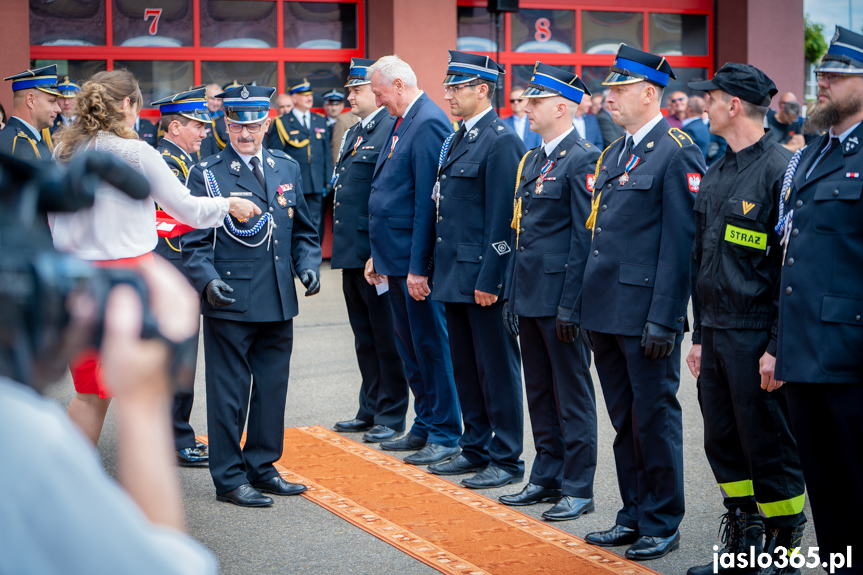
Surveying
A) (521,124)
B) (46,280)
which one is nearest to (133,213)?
(46,280)

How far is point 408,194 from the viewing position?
574 centimetres

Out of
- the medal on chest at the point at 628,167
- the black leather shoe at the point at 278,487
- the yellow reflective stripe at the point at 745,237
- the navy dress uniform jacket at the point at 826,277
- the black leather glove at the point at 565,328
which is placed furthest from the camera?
the black leather shoe at the point at 278,487

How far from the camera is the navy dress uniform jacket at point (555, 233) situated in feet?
14.6

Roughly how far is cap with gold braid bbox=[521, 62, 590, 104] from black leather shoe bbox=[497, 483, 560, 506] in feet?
6.43

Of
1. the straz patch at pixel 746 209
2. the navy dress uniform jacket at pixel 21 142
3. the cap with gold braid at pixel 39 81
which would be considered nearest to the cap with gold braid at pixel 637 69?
the straz patch at pixel 746 209

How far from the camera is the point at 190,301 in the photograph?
102cm

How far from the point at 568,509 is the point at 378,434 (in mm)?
1807

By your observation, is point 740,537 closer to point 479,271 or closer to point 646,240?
point 646,240

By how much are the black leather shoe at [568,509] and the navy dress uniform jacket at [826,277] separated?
157 centimetres

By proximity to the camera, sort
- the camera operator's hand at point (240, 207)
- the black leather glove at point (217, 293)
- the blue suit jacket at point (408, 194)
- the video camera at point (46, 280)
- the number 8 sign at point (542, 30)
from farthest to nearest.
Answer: the number 8 sign at point (542, 30)
the blue suit jacket at point (408, 194)
the black leather glove at point (217, 293)
the camera operator's hand at point (240, 207)
the video camera at point (46, 280)

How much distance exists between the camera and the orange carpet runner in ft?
12.8

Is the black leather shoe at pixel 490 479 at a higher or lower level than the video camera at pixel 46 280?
lower

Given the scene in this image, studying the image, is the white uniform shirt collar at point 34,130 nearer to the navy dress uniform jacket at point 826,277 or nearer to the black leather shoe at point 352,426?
the black leather shoe at point 352,426

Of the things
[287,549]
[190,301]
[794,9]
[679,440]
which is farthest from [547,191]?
[794,9]
